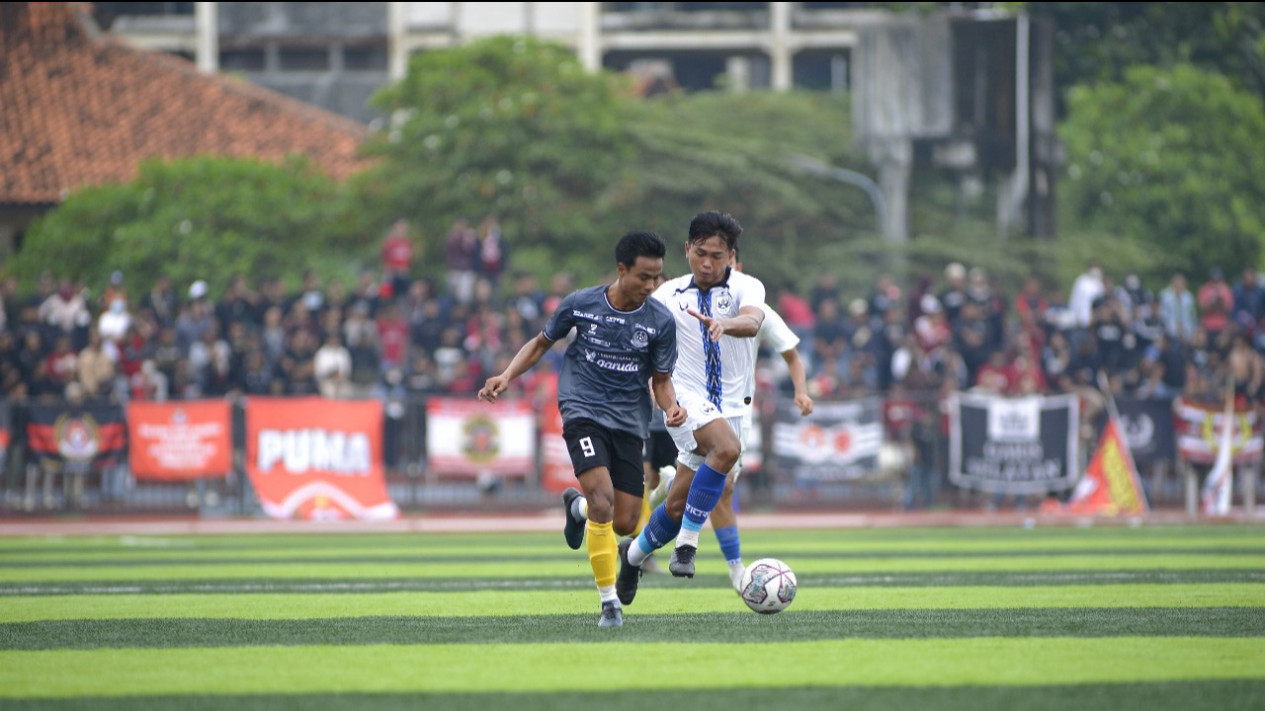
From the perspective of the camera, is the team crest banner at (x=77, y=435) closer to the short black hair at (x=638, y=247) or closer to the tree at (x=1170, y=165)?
the short black hair at (x=638, y=247)

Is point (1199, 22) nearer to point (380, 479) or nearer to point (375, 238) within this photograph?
point (380, 479)

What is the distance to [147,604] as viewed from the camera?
1116 centimetres

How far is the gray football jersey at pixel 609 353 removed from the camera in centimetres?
955

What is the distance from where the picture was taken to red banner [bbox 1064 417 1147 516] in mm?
21172

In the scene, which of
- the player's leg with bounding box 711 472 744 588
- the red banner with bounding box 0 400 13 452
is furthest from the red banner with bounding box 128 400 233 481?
the player's leg with bounding box 711 472 744 588

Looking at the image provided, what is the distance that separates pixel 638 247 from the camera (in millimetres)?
9359

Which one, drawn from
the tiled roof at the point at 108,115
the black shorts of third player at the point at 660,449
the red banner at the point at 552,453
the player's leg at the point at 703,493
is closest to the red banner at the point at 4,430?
the red banner at the point at 552,453

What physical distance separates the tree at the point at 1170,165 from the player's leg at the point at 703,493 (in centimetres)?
3604

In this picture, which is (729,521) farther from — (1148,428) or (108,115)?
(108,115)

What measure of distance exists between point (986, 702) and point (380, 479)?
53.3 ft

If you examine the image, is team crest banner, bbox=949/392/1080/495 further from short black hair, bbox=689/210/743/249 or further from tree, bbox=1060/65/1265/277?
tree, bbox=1060/65/1265/277

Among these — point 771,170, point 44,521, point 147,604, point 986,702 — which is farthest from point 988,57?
point 986,702

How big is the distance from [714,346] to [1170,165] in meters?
40.4

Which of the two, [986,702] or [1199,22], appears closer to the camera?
[986,702]
